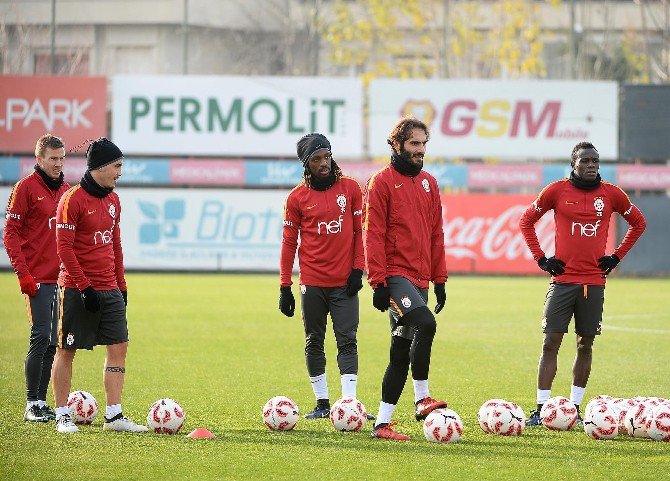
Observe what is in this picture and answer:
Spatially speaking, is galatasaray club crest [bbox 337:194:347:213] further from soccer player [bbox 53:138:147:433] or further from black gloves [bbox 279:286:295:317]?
soccer player [bbox 53:138:147:433]

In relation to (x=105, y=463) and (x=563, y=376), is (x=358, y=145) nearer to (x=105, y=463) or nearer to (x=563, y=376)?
(x=563, y=376)

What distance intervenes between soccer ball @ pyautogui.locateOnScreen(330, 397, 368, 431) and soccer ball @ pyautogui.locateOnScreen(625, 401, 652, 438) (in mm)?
2069

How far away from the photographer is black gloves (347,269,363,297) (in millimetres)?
10695

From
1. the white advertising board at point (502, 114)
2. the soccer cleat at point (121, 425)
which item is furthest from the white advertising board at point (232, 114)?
the soccer cleat at point (121, 425)

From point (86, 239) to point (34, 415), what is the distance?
5.26 feet

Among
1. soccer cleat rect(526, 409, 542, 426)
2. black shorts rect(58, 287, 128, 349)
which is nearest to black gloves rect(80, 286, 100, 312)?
black shorts rect(58, 287, 128, 349)

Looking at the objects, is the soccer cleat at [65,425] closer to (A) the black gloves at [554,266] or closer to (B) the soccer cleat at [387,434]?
(B) the soccer cleat at [387,434]

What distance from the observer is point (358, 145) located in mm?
34406

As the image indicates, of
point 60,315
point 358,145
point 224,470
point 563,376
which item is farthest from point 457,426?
point 358,145

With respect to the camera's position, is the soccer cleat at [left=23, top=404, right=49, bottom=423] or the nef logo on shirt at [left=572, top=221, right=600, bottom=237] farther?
the nef logo on shirt at [left=572, top=221, right=600, bottom=237]

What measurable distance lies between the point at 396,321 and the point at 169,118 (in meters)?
25.5

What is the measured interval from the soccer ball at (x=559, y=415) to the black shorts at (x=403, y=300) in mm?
1410

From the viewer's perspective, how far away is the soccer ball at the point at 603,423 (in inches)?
376

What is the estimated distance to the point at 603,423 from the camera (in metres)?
9.54
